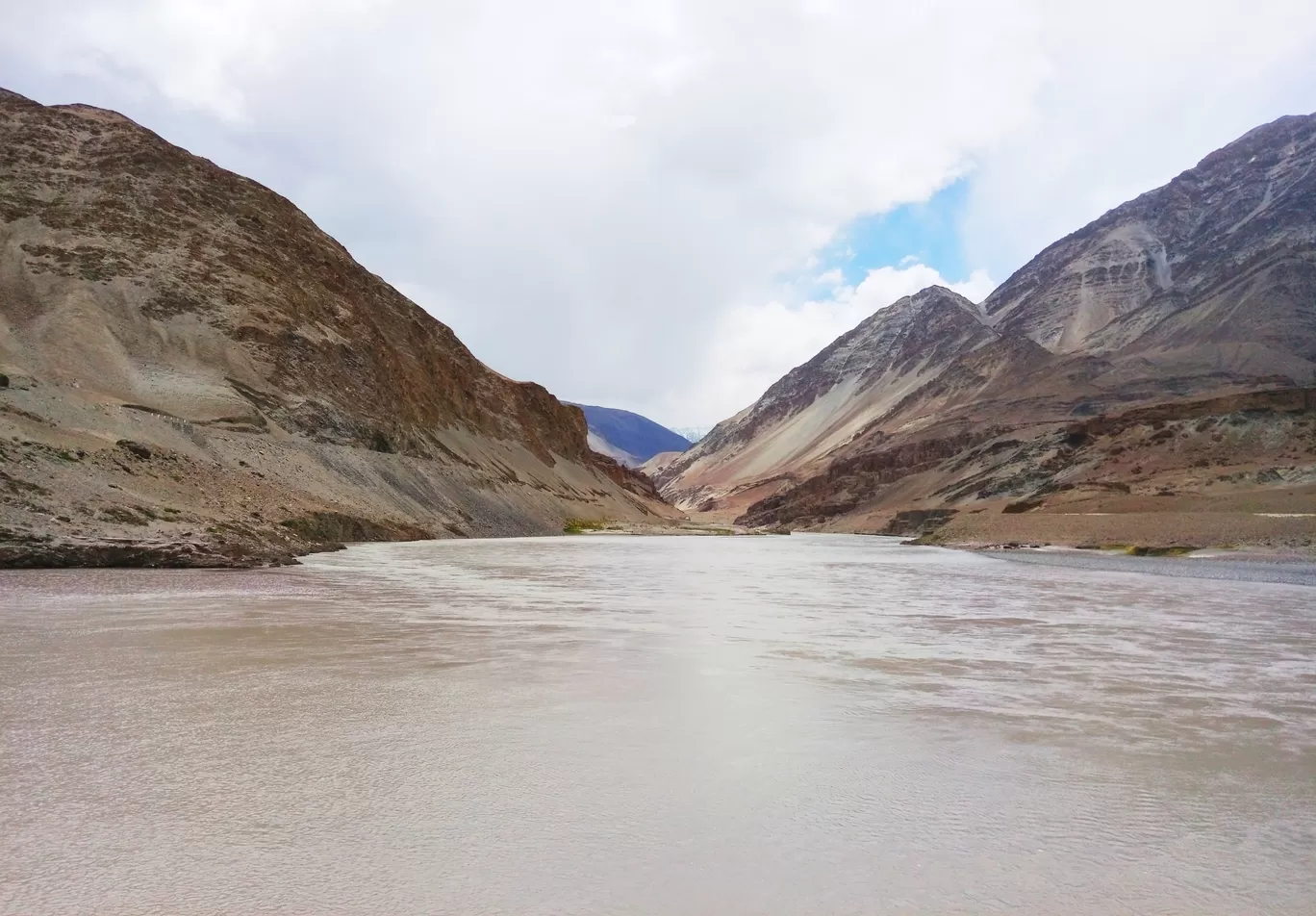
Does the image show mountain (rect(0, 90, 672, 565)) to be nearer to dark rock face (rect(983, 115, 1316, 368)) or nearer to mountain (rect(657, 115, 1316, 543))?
mountain (rect(657, 115, 1316, 543))

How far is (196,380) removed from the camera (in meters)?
45.3

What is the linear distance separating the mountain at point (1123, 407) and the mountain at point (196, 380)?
36240 mm

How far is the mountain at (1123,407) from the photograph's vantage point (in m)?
55.1

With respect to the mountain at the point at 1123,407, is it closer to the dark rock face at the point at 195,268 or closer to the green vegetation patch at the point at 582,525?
the green vegetation patch at the point at 582,525

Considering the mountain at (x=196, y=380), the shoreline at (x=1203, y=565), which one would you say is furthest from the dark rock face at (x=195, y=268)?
the shoreline at (x=1203, y=565)

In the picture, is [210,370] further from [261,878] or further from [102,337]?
[261,878]

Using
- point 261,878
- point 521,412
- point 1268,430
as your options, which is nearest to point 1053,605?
point 261,878

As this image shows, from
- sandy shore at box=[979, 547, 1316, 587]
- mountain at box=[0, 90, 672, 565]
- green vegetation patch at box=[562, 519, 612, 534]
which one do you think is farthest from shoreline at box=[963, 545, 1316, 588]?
green vegetation patch at box=[562, 519, 612, 534]

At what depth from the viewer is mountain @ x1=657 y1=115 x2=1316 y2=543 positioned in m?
55.1

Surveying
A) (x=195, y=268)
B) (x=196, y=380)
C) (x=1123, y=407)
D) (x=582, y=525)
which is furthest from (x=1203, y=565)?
(x=1123, y=407)

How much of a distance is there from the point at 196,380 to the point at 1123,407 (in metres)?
105

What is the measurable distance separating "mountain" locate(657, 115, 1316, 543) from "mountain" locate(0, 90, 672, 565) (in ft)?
119

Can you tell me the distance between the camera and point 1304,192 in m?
161

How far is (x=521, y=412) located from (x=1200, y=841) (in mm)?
90101
